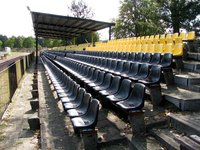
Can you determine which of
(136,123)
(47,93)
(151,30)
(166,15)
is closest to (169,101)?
(136,123)

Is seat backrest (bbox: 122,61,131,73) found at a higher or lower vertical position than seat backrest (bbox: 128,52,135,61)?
lower

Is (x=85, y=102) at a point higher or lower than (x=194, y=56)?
lower

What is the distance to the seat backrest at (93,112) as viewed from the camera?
12.9 ft

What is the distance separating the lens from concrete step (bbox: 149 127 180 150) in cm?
364

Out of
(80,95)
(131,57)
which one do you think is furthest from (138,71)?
(131,57)

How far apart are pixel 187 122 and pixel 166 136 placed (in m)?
0.35

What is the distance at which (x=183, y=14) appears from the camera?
32.7m

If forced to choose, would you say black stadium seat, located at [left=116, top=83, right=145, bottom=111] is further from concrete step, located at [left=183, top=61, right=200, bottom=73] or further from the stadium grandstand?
concrete step, located at [left=183, top=61, right=200, bottom=73]

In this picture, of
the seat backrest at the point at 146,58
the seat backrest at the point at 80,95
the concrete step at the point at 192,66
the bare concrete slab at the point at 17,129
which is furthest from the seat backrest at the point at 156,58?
the bare concrete slab at the point at 17,129

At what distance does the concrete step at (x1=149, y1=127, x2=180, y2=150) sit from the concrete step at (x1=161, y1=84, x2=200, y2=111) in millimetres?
578

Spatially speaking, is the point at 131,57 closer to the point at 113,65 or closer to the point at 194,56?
the point at 113,65

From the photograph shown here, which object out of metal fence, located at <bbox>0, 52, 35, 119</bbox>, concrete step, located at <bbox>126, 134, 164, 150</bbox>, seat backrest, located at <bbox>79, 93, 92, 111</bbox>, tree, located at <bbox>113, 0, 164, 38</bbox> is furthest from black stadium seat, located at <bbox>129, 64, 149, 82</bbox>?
tree, located at <bbox>113, 0, 164, 38</bbox>

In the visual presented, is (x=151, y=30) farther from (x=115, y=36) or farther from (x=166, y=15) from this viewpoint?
(x=115, y=36)

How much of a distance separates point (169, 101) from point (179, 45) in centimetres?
306
